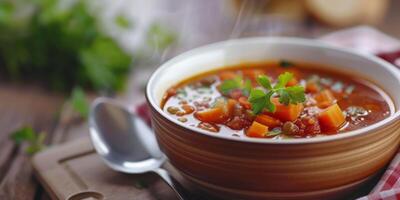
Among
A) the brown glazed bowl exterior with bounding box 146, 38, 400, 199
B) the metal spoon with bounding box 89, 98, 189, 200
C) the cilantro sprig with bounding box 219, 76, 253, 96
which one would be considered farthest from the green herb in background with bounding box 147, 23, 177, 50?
the brown glazed bowl exterior with bounding box 146, 38, 400, 199

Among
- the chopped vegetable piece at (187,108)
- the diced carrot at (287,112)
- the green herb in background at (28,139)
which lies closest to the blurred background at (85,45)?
the green herb in background at (28,139)

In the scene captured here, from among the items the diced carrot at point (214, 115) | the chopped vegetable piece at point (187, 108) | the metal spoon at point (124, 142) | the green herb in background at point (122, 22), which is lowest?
the metal spoon at point (124, 142)

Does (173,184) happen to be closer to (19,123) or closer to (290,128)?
(290,128)

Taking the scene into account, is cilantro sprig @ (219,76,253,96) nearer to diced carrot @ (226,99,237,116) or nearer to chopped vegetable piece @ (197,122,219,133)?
diced carrot @ (226,99,237,116)

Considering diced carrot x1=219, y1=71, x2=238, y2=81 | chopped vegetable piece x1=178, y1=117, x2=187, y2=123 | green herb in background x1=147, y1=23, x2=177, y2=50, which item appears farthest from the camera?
green herb in background x1=147, y1=23, x2=177, y2=50

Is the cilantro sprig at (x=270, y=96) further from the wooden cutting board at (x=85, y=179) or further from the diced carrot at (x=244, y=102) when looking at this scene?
the wooden cutting board at (x=85, y=179)

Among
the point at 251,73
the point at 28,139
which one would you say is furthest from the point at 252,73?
the point at 28,139
